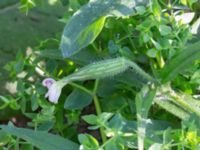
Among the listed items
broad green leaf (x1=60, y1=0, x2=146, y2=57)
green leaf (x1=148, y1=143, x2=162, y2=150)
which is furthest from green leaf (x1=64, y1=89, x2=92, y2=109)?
green leaf (x1=148, y1=143, x2=162, y2=150)

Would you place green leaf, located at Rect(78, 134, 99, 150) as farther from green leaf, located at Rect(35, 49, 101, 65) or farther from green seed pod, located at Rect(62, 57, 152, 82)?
green leaf, located at Rect(35, 49, 101, 65)

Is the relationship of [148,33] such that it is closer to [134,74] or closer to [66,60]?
[134,74]

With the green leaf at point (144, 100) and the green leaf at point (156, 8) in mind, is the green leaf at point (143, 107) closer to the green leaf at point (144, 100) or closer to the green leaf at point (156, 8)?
the green leaf at point (144, 100)

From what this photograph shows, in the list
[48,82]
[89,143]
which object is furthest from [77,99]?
[89,143]

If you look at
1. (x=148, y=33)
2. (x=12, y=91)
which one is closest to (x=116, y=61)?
(x=148, y=33)

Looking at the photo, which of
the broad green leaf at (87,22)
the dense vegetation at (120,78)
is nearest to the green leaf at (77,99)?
the dense vegetation at (120,78)
